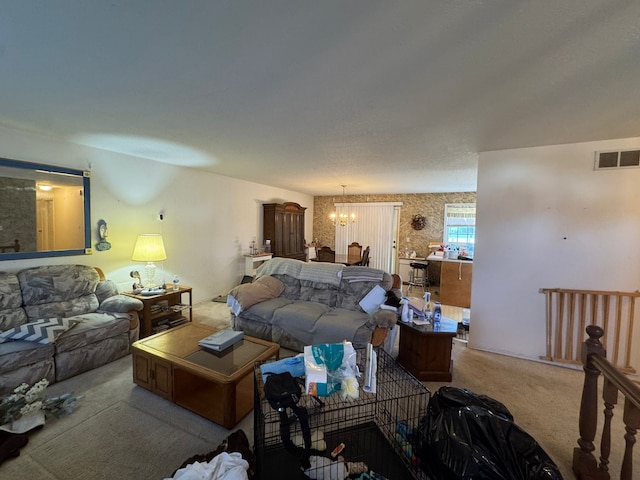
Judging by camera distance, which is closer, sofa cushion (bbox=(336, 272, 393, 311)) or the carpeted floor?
the carpeted floor

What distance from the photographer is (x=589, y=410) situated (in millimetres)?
1521

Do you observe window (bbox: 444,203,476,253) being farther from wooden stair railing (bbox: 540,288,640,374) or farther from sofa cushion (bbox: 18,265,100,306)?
sofa cushion (bbox: 18,265,100,306)

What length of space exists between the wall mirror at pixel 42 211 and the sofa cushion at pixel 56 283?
0.23 metres

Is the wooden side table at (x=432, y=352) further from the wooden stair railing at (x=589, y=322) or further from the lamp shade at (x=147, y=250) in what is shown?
the lamp shade at (x=147, y=250)

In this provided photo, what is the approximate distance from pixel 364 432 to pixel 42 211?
3.71 metres

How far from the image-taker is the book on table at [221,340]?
2.17 meters

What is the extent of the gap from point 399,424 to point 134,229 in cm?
389

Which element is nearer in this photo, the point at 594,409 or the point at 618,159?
the point at 594,409

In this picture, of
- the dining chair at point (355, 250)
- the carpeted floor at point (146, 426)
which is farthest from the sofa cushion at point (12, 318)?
the dining chair at point (355, 250)

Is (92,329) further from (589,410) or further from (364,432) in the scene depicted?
(589,410)

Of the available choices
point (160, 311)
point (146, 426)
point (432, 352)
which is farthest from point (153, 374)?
point (432, 352)

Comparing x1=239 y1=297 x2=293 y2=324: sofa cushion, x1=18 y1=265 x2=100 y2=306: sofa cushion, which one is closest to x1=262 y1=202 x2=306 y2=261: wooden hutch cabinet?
x1=239 y1=297 x2=293 y2=324: sofa cushion

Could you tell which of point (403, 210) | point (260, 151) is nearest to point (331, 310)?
point (260, 151)

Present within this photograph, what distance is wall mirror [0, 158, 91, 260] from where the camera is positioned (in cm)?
263
